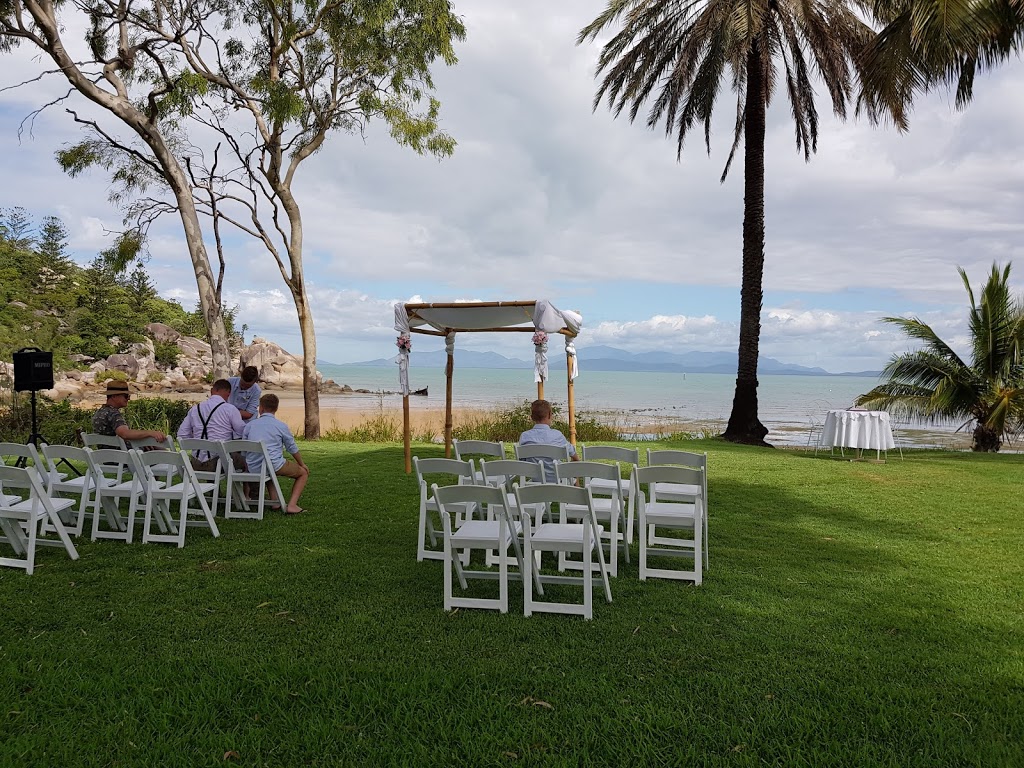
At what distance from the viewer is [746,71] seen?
15766 mm

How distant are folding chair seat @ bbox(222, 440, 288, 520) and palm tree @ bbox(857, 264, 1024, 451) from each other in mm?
13175

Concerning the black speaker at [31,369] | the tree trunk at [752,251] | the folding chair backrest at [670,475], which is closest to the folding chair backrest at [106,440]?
the black speaker at [31,369]

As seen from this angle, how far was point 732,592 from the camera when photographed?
192 inches

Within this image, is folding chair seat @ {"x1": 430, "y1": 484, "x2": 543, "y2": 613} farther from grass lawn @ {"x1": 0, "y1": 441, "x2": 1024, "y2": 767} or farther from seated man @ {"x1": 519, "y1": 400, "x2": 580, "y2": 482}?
seated man @ {"x1": 519, "y1": 400, "x2": 580, "y2": 482}

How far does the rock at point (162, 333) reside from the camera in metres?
41.8

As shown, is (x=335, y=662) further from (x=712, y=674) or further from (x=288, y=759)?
(x=712, y=674)

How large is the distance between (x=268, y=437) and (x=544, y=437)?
111 inches

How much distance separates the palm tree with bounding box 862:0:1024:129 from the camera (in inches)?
348

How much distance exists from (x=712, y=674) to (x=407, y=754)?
→ 153 cm

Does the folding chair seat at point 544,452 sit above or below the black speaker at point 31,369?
below

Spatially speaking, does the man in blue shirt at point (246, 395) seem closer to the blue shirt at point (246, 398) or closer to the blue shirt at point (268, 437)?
the blue shirt at point (246, 398)

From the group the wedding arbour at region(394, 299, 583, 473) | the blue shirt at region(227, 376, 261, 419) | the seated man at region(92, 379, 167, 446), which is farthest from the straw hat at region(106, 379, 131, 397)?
the wedding arbour at region(394, 299, 583, 473)

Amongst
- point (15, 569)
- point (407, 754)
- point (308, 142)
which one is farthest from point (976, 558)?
point (308, 142)

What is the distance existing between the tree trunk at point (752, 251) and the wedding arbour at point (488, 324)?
6.87 m
